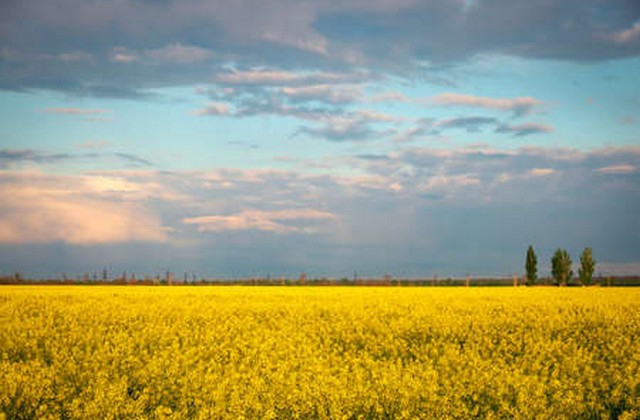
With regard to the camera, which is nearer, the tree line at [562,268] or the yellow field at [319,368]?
the yellow field at [319,368]

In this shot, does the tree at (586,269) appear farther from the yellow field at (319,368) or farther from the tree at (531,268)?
the yellow field at (319,368)

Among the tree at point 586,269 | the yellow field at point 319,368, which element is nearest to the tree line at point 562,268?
the tree at point 586,269

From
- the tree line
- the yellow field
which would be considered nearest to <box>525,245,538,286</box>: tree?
the tree line

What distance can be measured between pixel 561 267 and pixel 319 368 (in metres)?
81.5

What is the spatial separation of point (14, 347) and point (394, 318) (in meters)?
10.5

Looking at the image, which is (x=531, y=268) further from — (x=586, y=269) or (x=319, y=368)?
(x=319, y=368)

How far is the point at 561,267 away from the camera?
281ft

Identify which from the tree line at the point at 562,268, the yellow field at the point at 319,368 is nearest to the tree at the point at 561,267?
the tree line at the point at 562,268

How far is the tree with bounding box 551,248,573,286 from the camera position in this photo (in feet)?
280

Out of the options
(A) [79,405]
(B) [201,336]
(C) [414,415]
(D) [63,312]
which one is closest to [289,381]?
(C) [414,415]

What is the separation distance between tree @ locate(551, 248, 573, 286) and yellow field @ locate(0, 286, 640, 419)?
68.5 meters

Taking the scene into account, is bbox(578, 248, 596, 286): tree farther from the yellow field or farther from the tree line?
the yellow field

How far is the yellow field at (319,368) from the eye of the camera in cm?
876

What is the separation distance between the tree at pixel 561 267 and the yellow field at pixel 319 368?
68493 mm
